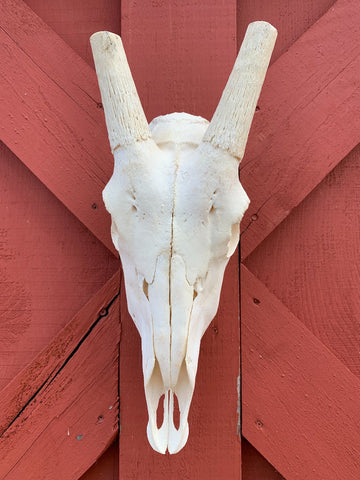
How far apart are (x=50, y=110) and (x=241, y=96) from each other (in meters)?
0.69

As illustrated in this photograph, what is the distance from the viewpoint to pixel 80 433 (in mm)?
1382

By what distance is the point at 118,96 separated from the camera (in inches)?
42.0

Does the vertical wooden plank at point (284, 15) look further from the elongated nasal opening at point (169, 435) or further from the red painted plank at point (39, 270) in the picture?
the elongated nasal opening at point (169, 435)

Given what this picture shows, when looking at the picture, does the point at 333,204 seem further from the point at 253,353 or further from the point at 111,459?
the point at 111,459

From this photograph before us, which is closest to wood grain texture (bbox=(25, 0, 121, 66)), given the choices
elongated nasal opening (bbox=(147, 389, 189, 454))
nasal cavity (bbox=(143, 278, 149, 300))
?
nasal cavity (bbox=(143, 278, 149, 300))

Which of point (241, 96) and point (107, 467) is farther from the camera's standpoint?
point (107, 467)

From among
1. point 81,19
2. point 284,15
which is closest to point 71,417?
point 81,19

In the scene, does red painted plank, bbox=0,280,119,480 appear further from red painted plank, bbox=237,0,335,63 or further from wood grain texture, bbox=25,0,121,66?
red painted plank, bbox=237,0,335,63

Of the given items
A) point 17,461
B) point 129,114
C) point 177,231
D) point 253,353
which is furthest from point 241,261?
point 17,461

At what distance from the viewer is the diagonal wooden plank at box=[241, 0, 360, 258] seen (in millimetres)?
1406

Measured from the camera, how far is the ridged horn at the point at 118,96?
1.06 meters

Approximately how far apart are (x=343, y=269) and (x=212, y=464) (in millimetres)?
638

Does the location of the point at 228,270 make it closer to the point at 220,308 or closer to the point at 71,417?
the point at 220,308

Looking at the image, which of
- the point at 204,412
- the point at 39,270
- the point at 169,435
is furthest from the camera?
the point at 39,270
